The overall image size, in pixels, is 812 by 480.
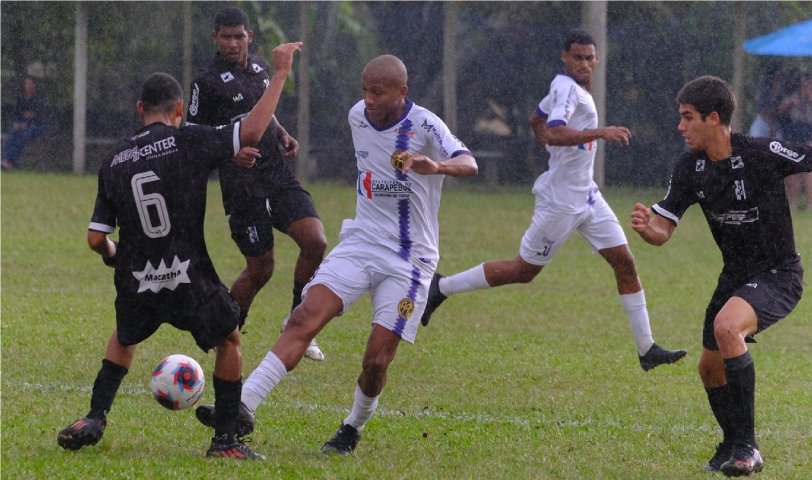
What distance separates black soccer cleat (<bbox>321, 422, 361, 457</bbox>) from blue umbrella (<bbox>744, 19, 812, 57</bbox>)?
14681 mm

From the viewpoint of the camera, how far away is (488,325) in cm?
904

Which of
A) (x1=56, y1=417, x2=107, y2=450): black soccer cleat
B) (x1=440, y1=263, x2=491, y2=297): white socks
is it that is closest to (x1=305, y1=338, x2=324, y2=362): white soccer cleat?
(x1=440, y1=263, x2=491, y2=297): white socks

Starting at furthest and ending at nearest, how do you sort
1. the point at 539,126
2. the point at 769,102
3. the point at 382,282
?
the point at 769,102, the point at 539,126, the point at 382,282

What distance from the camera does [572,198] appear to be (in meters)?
7.64

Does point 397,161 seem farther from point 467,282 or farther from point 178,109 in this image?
point 467,282

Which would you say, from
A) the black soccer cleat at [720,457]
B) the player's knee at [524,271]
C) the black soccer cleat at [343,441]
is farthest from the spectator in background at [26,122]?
the black soccer cleat at [720,457]

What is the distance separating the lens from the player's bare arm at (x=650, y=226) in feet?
15.9

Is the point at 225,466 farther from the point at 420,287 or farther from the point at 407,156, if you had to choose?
the point at 407,156

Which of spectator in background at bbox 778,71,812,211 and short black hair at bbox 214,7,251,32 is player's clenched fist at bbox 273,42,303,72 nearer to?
short black hair at bbox 214,7,251,32

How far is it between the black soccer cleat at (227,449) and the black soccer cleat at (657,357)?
319cm

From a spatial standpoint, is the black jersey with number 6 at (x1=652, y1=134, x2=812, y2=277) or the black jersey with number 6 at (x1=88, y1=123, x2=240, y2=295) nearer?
the black jersey with number 6 at (x1=88, y1=123, x2=240, y2=295)

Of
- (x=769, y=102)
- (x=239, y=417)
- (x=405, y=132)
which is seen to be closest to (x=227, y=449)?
(x=239, y=417)

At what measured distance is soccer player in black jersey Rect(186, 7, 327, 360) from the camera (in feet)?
23.7

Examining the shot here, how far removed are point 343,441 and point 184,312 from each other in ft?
3.38
